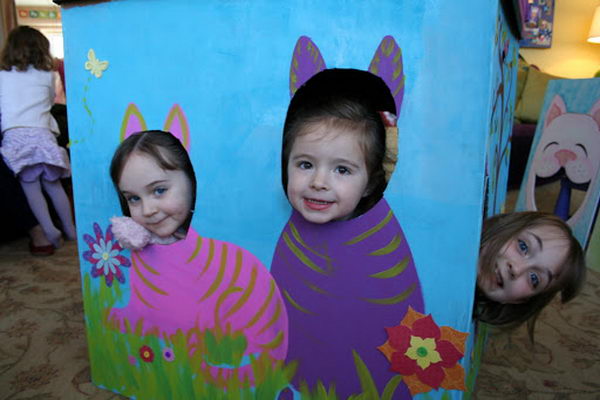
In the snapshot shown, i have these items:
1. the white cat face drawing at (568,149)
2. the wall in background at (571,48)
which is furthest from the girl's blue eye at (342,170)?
the wall in background at (571,48)

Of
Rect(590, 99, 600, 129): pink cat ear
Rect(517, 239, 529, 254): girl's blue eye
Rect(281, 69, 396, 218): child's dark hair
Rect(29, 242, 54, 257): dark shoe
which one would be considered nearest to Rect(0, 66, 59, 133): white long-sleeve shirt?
Rect(29, 242, 54, 257): dark shoe

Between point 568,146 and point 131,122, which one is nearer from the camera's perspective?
point 131,122

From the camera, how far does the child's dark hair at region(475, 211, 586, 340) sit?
762mm

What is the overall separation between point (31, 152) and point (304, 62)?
1635 millimetres

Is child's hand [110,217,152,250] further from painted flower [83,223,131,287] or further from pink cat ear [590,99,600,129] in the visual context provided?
pink cat ear [590,99,600,129]

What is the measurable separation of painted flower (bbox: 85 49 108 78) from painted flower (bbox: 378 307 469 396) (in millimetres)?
626

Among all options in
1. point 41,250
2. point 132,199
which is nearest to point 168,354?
point 132,199

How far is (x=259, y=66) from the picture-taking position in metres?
0.64

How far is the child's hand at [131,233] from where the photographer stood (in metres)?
0.75

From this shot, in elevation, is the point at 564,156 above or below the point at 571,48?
below

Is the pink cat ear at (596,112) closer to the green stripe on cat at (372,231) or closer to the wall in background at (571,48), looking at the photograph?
the green stripe on cat at (372,231)

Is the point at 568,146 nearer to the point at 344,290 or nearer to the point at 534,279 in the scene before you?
the point at 534,279

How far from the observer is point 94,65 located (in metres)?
0.76

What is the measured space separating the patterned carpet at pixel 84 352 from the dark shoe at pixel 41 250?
285 millimetres
